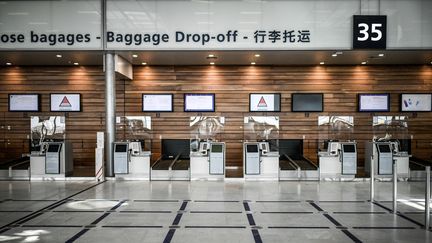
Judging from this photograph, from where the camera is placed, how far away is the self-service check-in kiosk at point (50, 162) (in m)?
12.1

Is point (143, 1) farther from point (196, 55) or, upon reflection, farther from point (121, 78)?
point (121, 78)

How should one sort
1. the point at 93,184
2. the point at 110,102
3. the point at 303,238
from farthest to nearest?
the point at 110,102, the point at 93,184, the point at 303,238

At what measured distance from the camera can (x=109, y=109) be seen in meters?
11.9

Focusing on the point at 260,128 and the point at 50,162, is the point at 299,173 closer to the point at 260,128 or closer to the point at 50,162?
the point at 260,128

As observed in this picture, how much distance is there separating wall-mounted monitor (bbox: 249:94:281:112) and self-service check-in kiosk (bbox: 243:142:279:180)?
3090mm

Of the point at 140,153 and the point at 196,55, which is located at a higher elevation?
the point at 196,55

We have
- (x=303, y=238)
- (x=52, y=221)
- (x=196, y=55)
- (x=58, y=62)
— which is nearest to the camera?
(x=303, y=238)

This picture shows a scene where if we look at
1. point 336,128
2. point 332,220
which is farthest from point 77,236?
point 336,128

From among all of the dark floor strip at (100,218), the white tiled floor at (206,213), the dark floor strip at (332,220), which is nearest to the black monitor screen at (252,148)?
the white tiled floor at (206,213)

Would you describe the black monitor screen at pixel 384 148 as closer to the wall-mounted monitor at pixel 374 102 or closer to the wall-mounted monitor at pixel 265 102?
the wall-mounted monitor at pixel 374 102

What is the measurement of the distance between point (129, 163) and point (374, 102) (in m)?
9.03

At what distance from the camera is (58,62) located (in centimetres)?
1439

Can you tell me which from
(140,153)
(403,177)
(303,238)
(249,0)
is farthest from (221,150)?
(303,238)

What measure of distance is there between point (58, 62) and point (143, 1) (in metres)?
4.56
